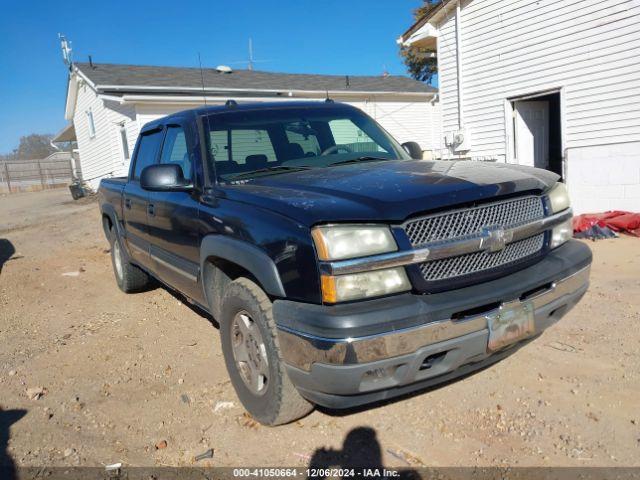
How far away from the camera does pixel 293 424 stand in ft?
9.92

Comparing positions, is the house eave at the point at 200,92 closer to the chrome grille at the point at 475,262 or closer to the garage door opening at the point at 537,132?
the garage door opening at the point at 537,132

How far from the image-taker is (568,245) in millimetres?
3119

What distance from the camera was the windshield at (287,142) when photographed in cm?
350

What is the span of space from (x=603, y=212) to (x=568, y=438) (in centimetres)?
682

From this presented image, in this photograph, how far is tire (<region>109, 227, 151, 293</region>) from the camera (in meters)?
5.76

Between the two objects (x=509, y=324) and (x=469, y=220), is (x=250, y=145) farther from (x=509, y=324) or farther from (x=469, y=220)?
(x=509, y=324)

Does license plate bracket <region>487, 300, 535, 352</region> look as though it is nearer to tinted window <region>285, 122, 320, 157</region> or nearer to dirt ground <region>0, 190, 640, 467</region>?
dirt ground <region>0, 190, 640, 467</region>

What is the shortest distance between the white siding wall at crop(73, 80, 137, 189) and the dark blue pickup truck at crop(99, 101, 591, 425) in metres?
13.8

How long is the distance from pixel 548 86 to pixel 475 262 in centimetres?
923

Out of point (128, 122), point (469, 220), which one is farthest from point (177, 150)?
point (128, 122)

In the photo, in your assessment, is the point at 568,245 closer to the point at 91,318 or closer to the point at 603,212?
the point at 91,318

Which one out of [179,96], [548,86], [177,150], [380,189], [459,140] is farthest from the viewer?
[179,96]

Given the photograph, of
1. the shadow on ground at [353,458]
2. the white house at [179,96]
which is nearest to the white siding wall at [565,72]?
the white house at [179,96]

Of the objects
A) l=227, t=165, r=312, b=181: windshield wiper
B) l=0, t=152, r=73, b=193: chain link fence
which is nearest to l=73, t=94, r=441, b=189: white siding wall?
l=0, t=152, r=73, b=193: chain link fence
